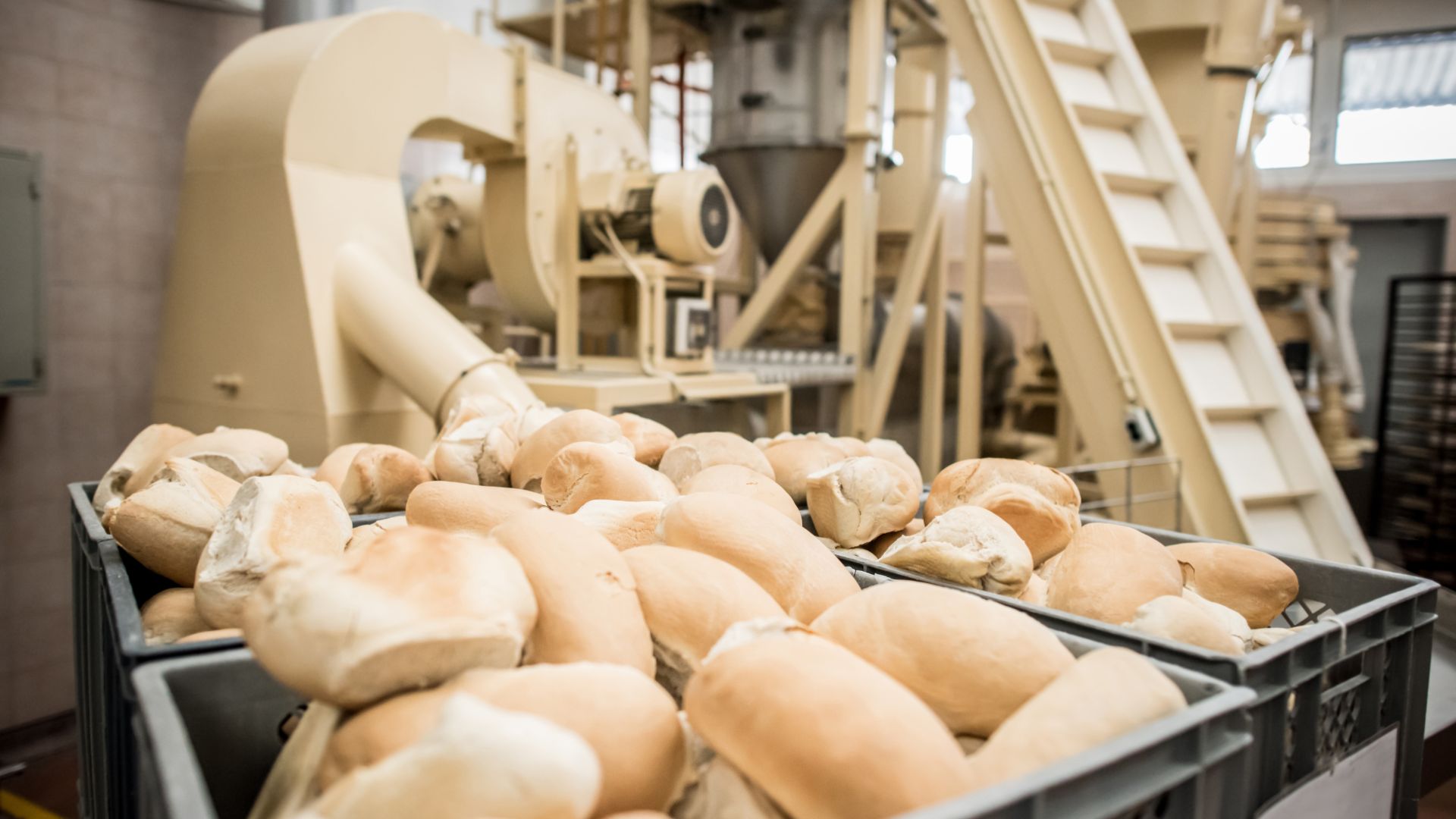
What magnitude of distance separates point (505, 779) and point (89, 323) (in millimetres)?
2797

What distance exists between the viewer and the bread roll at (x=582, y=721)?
40cm

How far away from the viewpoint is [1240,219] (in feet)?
13.6

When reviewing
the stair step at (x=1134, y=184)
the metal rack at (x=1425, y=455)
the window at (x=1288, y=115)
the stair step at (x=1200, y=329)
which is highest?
the window at (x=1288, y=115)

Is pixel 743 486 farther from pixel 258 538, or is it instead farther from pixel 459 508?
pixel 258 538

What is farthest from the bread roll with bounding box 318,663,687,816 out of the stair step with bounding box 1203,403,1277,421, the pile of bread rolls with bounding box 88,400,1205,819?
the stair step with bounding box 1203,403,1277,421

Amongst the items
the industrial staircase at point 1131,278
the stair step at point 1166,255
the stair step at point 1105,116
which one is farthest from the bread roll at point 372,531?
the stair step at point 1105,116

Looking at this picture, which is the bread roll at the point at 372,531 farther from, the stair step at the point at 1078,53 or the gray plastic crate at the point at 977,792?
the stair step at the point at 1078,53

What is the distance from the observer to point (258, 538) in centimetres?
59

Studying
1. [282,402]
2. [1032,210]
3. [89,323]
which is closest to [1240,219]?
[1032,210]

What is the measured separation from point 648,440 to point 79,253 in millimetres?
2292

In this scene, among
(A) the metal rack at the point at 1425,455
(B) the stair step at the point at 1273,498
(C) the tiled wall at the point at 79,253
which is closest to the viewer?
(B) the stair step at the point at 1273,498

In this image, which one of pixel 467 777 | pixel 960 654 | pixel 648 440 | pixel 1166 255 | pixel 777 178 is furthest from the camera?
pixel 777 178

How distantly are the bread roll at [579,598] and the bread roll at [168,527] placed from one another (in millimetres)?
275

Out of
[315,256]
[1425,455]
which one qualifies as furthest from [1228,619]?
[1425,455]
